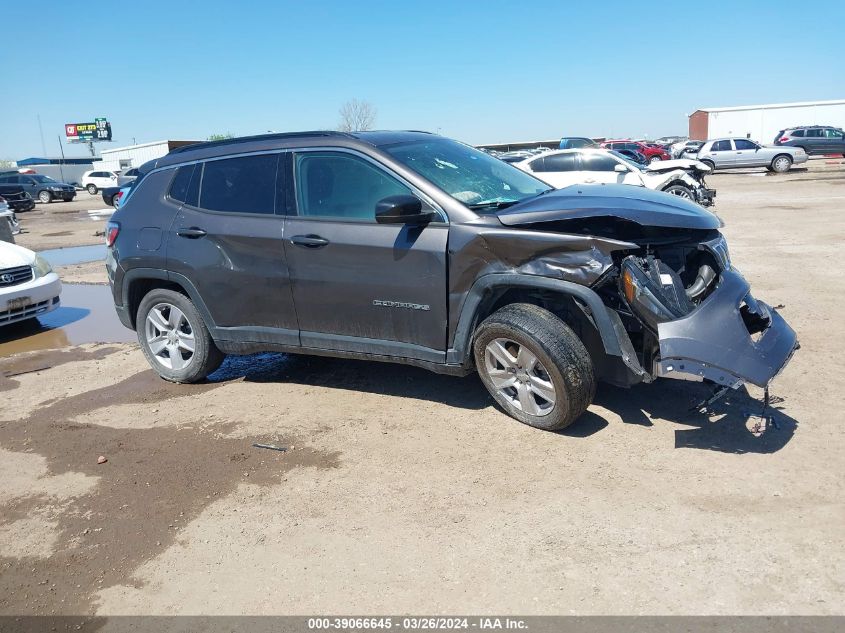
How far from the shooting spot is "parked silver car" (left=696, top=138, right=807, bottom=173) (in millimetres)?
31641

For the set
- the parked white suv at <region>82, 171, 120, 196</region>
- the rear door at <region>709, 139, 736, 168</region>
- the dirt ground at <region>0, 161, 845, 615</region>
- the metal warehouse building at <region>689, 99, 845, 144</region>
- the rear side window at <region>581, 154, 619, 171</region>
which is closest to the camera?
the dirt ground at <region>0, 161, 845, 615</region>

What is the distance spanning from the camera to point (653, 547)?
317 cm

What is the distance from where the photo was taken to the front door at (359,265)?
455 centimetres

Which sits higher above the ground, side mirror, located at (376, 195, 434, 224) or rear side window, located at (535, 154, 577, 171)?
side mirror, located at (376, 195, 434, 224)

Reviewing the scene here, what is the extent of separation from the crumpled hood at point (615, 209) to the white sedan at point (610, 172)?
423 inches

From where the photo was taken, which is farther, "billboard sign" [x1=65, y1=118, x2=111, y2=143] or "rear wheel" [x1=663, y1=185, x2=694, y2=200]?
"billboard sign" [x1=65, y1=118, x2=111, y2=143]

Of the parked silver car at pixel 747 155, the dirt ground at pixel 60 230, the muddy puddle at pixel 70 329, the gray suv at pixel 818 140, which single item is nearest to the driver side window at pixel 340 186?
the muddy puddle at pixel 70 329

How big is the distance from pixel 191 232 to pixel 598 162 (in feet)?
41.9

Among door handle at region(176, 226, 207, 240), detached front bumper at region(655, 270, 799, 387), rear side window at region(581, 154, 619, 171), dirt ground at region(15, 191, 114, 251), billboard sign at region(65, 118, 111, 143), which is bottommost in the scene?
dirt ground at region(15, 191, 114, 251)

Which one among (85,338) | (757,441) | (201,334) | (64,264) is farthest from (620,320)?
(64,264)

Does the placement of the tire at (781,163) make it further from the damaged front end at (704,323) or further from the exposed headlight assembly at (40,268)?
the exposed headlight assembly at (40,268)

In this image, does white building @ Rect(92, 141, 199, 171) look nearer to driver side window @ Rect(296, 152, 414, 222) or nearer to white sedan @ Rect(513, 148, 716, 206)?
white sedan @ Rect(513, 148, 716, 206)

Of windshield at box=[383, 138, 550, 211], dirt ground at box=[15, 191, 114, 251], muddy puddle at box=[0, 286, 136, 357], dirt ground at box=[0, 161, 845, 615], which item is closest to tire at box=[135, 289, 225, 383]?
dirt ground at box=[0, 161, 845, 615]

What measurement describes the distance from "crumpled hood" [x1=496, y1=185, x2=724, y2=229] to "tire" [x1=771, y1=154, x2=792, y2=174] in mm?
31335
